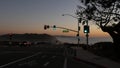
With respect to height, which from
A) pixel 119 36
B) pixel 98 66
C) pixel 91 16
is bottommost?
pixel 98 66

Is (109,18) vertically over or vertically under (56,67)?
over

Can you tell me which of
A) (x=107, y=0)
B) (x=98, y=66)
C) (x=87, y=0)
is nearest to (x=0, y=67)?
(x=98, y=66)

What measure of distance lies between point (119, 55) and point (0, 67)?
13.9m

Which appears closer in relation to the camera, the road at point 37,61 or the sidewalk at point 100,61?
the road at point 37,61

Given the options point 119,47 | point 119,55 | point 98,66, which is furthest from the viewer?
→ point 119,47

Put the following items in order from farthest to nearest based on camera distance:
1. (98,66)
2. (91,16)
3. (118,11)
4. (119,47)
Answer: (91,16) → (118,11) → (119,47) → (98,66)

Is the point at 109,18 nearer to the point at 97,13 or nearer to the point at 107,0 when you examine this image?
the point at 97,13

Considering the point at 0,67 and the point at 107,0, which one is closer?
the point at 0,67

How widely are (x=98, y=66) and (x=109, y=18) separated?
1482 centimetres

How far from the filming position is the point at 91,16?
3731 centimetres

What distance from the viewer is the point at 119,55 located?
1161 inches

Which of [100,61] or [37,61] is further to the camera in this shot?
[37,61]

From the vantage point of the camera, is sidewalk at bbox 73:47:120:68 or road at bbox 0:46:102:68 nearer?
road at bbox 0:46:102:68

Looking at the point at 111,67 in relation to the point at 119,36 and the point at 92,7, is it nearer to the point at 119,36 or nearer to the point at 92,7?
the point at 119,36
